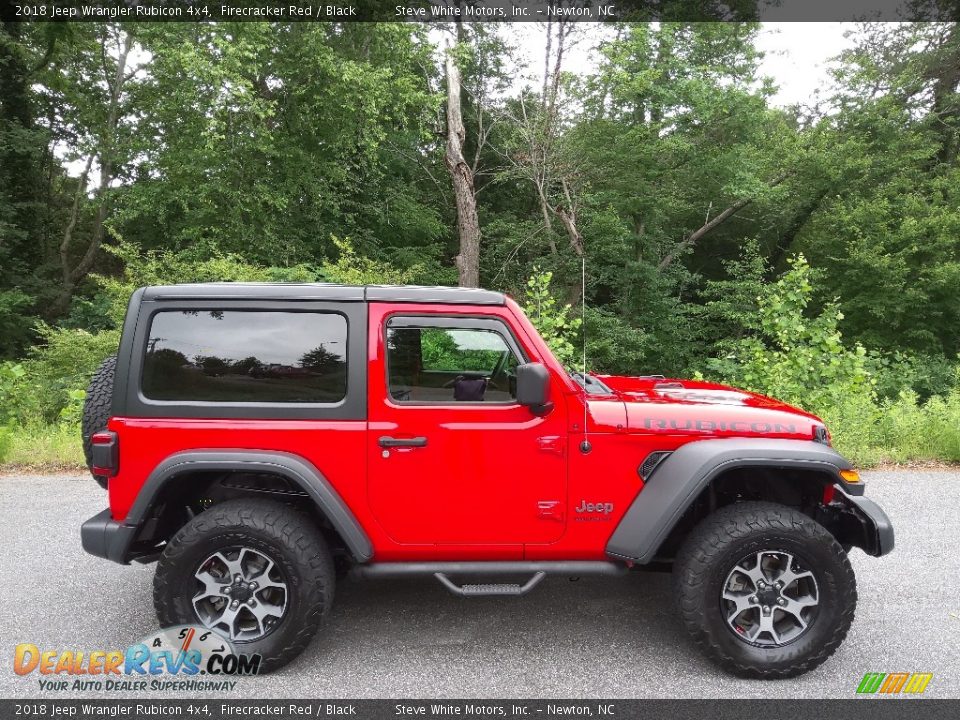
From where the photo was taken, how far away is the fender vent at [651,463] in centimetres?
296

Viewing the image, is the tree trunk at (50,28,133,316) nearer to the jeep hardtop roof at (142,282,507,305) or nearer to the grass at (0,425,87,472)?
the grass at (0,425,87,472)

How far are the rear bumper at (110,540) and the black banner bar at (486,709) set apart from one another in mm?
609

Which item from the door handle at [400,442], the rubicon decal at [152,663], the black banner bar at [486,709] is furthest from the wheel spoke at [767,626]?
the rubicon decal at [152,663]

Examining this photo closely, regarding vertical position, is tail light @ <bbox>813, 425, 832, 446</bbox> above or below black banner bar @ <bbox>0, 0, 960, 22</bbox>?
below

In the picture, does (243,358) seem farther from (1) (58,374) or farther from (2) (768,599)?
(1) (58,374)

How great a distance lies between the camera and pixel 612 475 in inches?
115

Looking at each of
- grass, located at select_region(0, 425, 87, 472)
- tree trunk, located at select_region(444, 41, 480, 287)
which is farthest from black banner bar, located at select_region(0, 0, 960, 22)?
grass, located at select_region(0, 425, 87, 472)

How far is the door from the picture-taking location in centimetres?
289

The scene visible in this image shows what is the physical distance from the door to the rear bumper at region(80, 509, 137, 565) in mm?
1150

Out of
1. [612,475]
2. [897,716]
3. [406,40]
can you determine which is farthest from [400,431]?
[406,40]

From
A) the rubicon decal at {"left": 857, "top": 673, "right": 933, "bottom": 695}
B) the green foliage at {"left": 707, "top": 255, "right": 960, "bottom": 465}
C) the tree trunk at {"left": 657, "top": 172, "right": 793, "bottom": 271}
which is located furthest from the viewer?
the tree trunk at {"left": 657, "top": 172, "right": 793, "bottom": 271}

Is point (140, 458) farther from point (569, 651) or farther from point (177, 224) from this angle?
point (177, 224)

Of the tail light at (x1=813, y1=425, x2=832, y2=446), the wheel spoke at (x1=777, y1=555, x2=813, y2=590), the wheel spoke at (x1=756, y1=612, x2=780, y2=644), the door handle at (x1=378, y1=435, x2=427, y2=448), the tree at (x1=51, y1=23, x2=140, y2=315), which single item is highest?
the tree at (x1=51, y1=23, x2=140, y2=315)

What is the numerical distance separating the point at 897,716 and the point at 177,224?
15305 millimetres
